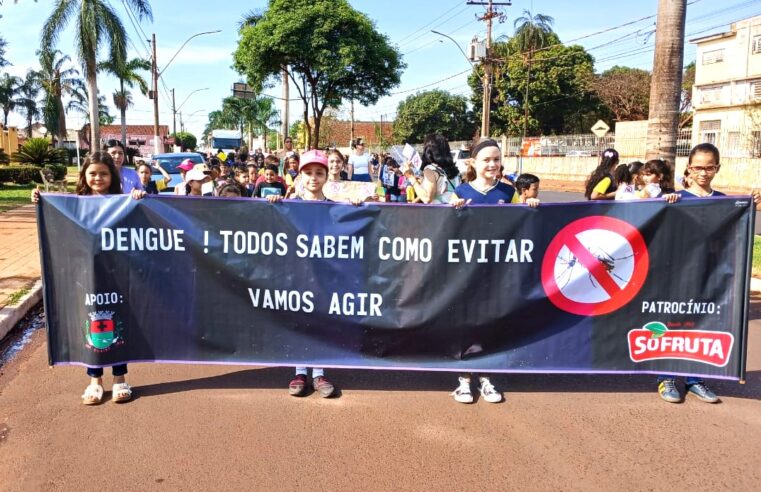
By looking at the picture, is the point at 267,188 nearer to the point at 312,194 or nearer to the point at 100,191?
the point at 312,194

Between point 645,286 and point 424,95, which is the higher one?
point 424,95

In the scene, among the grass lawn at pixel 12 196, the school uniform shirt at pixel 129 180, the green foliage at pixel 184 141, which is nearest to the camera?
the school uniform shirt at pixel 129 180

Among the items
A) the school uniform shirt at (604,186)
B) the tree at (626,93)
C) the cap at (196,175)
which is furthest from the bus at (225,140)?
the school uniform shirt at (604,186)

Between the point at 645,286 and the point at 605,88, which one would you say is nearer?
the point at 645,286

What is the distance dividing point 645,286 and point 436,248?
1.44m

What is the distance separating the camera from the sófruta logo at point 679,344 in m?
4.27

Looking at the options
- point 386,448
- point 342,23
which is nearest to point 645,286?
point 386,448

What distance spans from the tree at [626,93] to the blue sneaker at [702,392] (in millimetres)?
47818

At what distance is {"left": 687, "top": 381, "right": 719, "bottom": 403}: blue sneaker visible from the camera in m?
4.31

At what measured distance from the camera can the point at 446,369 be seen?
4.34 metres

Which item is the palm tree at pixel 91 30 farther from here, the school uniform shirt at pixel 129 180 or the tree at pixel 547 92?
the tree at pixel 547 92

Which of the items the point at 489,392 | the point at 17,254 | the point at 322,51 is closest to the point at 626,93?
the point at 322,51

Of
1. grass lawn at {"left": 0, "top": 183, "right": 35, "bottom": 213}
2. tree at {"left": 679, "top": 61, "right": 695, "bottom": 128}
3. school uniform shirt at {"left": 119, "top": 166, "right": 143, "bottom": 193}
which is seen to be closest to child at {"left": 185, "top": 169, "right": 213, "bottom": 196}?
school uniform shirt at {"left": 119, "top": 166, "right": 143, "bottom": 193}

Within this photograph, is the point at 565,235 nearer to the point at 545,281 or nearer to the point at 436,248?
the point at 545,281
